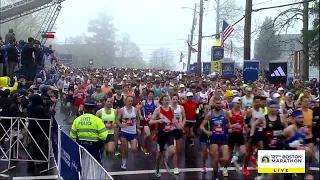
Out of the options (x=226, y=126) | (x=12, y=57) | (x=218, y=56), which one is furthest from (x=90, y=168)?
(x=218, y=56)

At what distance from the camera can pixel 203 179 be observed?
987cm

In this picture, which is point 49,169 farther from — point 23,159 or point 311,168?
point 311,168

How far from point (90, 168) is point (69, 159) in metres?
1.28

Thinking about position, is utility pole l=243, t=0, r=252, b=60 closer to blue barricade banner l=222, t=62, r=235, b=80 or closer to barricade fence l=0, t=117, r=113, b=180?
blue barricade banner l=222, t=62, r=235, b=80

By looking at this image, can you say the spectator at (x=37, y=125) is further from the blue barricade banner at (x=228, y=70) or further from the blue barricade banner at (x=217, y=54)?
the blue barricade banner at (x=217, y=54)

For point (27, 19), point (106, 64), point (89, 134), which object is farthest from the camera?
point (106, 64)

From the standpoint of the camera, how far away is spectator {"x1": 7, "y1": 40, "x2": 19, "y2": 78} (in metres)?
17.8

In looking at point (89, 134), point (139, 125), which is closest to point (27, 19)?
point (139, 125)

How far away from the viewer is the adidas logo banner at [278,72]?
648 inches

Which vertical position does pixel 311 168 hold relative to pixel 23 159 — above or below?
above

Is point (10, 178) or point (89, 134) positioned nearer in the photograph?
point (89, 134)

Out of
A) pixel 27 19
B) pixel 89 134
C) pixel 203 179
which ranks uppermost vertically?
pixel 27 19

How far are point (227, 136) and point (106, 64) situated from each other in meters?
85.6

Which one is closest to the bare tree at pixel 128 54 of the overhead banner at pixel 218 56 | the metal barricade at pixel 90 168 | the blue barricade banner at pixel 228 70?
the overhead banner at pixel 218 56
